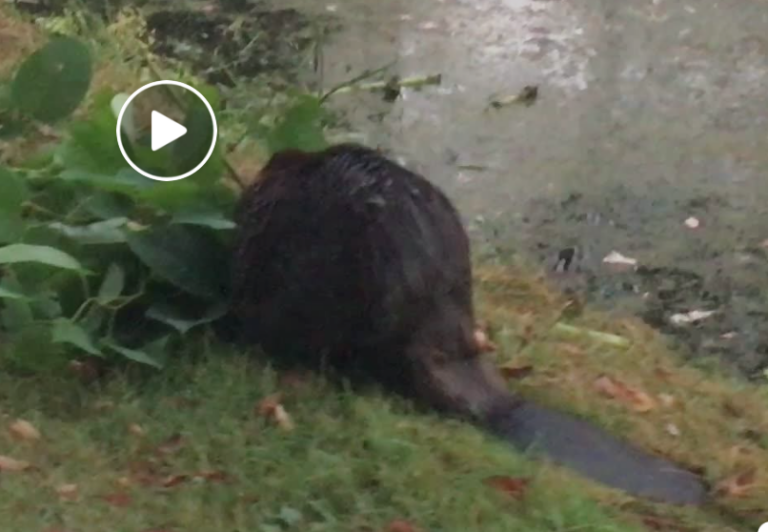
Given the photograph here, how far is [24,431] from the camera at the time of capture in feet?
8.79

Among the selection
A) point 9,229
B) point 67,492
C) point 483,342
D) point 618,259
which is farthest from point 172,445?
point 618,259

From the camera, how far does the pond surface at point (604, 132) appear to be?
4.12 m

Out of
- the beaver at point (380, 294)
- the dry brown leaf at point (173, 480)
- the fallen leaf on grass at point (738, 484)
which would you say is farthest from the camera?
the beaver at point (380, 294)

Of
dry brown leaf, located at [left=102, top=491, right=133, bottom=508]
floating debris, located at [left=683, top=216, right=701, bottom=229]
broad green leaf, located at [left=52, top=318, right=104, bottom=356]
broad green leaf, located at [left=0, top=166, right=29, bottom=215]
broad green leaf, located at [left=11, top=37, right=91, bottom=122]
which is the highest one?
broad green leaf, located at [left=11, top=37, right=91, bottom=122]

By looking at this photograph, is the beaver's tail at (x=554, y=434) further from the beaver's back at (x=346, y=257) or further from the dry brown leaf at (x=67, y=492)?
the dry brown leaf at (x=67, y=492)

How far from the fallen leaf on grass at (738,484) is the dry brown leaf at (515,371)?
0.57m

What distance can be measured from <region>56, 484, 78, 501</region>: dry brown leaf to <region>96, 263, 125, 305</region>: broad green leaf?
1.84ft

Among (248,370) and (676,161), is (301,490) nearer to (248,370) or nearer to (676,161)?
(248,370)

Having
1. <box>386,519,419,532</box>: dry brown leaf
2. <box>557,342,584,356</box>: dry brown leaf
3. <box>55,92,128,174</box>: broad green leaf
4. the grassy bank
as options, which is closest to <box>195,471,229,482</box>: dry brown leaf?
the grassy bank

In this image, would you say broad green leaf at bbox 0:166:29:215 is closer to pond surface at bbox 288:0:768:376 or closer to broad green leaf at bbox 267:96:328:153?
broad green leaf at bbox 267:96:328:153

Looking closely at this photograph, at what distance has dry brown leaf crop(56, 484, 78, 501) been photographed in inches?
96.6

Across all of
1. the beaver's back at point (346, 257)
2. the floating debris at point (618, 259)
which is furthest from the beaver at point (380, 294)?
the floating debris at point (618, 259)

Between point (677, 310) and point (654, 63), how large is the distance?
7.44ft

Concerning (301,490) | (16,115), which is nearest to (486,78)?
(16,115)
